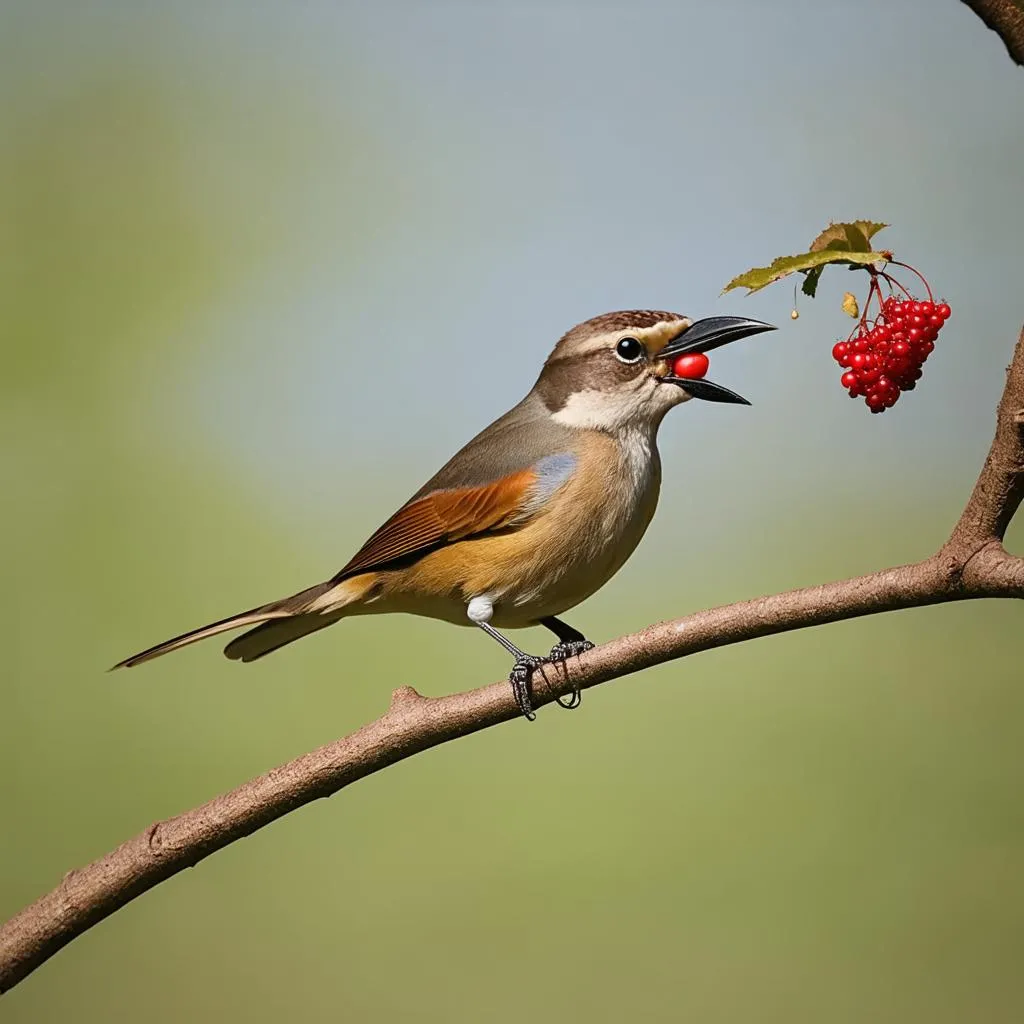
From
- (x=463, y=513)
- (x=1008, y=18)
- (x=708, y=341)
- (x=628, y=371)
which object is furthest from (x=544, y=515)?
(x=1008, y=18)

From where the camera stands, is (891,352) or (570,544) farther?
(570,544)

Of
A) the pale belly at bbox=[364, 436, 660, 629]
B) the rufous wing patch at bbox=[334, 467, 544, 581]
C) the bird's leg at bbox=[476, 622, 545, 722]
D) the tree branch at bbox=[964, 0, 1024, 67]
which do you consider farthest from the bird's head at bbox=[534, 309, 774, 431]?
the tree branch at bbox=[964, 0, 1024, 67]

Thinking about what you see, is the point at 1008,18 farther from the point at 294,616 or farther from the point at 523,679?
the point at 294,616

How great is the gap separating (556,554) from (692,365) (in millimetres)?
519

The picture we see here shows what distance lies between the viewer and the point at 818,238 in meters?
1.53

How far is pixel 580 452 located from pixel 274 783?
1.10 meters

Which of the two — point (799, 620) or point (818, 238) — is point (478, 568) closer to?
point (799, 620)

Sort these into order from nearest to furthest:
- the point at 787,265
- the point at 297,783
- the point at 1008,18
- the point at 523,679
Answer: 1. the point at 1008,18
2. the point at 787,265
3. the point at 297,783
4. the point at 523,679

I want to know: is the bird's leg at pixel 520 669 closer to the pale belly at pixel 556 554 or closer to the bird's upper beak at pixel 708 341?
the pale belly at pixel 556 554

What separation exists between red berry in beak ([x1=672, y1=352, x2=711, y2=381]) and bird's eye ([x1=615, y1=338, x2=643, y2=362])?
10 cm

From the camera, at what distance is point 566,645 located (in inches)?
104

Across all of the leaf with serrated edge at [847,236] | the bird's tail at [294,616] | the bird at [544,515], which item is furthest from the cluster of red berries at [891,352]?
the bird's tail at [294,616]

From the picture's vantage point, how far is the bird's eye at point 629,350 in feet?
9.11

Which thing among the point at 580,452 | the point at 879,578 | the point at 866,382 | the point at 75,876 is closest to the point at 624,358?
the point at 580,452
